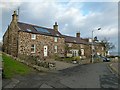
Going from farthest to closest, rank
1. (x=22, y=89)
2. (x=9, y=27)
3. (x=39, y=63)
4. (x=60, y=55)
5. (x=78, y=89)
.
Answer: (x=60, y=55) → (x=9, y=27) → (x=39, y=63) → (x=78, y=89) → (x=22, y=89)

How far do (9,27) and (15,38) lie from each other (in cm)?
428

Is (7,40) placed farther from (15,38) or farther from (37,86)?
(37,86)

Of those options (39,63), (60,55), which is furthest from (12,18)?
(39,63)

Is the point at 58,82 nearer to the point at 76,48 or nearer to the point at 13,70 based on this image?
the point at 13,70

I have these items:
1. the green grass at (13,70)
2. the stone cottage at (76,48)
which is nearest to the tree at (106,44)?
the stone cottage at (76,48)

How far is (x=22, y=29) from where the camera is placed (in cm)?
3834

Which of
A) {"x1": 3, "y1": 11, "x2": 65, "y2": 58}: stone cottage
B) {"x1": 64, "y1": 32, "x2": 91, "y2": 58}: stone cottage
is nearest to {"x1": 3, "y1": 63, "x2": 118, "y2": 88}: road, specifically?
{"x1": 3, "y1": 11, "x2": 65, "y2": 58}: stone cottage

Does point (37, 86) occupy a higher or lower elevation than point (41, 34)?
lower

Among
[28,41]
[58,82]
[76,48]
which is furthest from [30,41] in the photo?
[58,82]

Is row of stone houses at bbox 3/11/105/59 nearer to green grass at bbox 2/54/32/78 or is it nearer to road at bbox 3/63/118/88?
green grass at bbox 2/54/32/78

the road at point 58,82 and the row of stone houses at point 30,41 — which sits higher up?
the row of stone houses at point 30,41

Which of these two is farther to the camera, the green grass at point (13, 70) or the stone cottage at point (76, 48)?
the stone cottage at point (76, 48)

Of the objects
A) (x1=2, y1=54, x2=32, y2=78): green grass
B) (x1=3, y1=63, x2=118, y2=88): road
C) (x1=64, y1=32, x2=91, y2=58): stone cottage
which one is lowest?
(x1=3, y1=63, x2=118, y2=88): road

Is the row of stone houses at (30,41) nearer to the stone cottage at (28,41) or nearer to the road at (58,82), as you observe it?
the stone cottage at (28,41)
